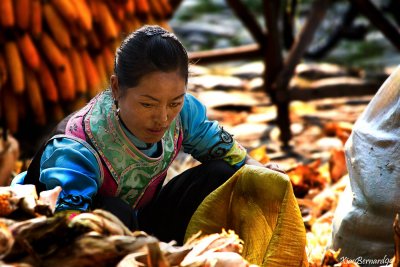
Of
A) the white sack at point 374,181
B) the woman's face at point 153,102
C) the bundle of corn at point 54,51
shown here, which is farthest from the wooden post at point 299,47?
the woman's face at point 153,102

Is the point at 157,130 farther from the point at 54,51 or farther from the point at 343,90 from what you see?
the point at 343,90

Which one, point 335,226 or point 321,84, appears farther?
point 321,84

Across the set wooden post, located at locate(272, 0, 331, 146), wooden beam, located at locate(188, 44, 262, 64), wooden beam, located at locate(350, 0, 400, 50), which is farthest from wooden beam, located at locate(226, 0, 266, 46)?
wooden beam, located at locate(350, 0, 400, 50)

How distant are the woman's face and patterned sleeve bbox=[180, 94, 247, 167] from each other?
0.30m

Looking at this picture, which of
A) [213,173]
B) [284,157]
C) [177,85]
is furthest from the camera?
[284,157]

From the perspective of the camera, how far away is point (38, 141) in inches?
190

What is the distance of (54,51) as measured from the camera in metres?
A: 4.62

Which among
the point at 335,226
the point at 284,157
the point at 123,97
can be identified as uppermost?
the point at 123,97

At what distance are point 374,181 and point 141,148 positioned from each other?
29.2 inches

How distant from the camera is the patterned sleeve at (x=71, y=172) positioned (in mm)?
2295

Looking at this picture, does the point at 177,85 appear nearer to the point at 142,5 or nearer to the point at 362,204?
the point at 362,204

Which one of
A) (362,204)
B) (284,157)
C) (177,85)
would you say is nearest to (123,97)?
(177,85)

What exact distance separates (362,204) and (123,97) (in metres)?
0.88

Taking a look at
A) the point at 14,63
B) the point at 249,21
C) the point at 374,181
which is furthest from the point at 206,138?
the point at 249,21
